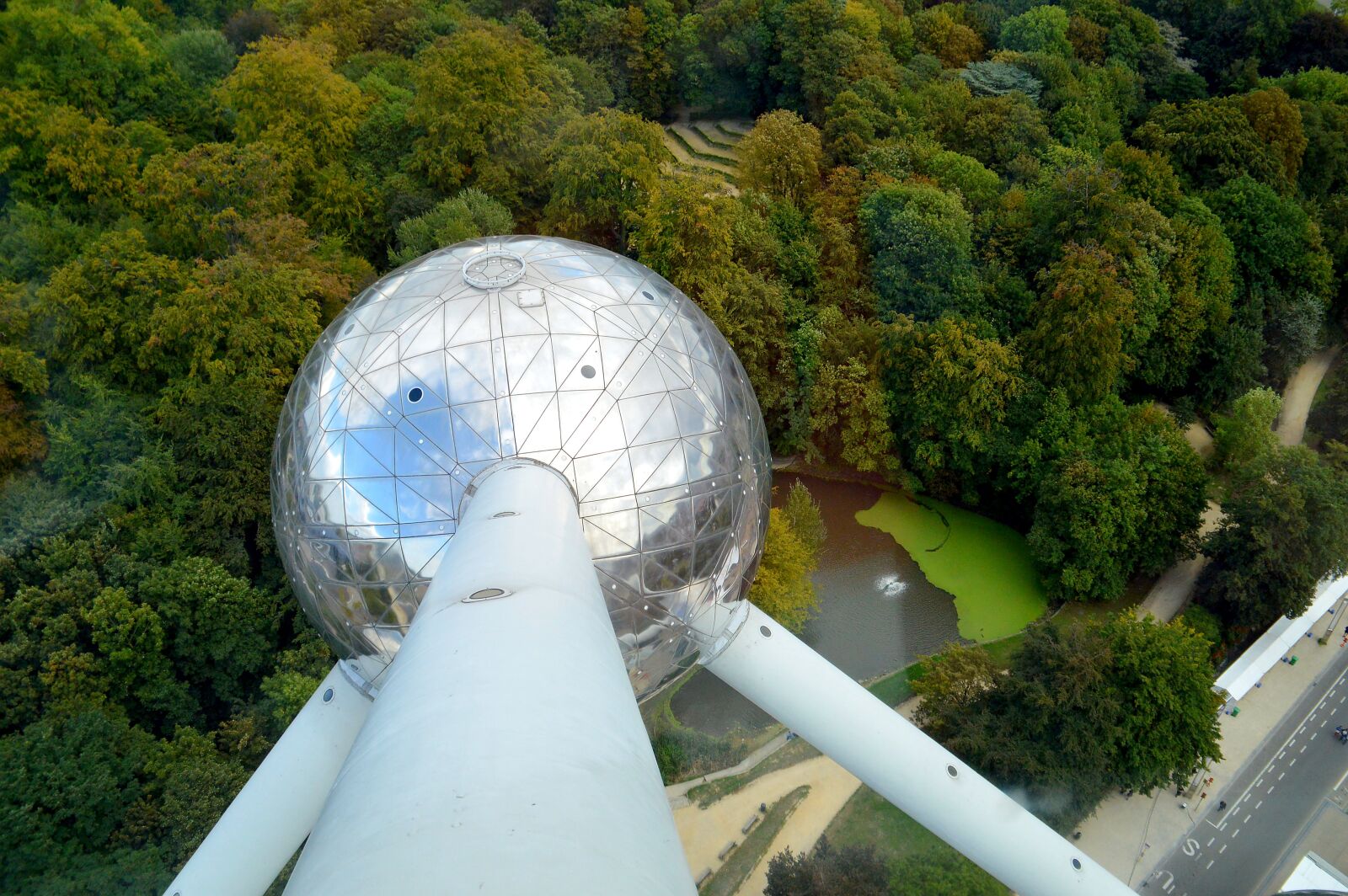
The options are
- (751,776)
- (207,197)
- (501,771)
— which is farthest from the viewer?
(207,197)

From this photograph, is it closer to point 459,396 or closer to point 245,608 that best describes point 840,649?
point 245,608

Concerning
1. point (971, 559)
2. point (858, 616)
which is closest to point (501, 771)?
point (858, 616)

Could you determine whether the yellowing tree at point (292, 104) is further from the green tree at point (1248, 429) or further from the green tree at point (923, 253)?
the green tree at point (1248, 429)

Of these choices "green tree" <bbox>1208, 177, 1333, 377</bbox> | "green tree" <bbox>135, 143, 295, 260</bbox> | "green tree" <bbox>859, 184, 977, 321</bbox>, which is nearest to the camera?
"green tree" <bbox>135, 143, 295, 260</bbox>

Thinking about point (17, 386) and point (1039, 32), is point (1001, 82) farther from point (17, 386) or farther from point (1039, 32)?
point (17, 386)

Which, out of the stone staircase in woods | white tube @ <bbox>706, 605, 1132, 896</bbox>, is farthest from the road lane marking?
the stone staircase in woods

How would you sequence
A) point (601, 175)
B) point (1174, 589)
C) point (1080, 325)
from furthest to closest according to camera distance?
point (601, 175)
point (1174, 589)
point (1080, 325)

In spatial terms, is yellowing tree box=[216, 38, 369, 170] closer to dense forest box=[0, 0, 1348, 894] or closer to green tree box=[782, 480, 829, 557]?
dense forest box=[0, 0, 1348, 894]
